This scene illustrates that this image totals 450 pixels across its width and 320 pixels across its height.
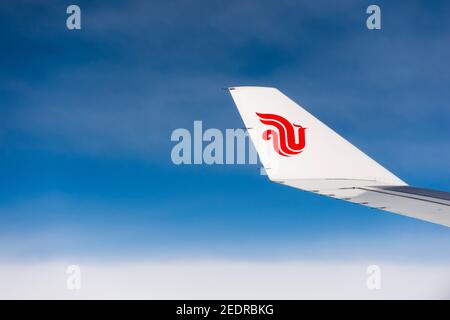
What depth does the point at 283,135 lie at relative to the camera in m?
8.00

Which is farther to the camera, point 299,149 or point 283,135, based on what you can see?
point 299,149

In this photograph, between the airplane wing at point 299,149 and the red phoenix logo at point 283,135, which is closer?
the airplane wing at point 299,149

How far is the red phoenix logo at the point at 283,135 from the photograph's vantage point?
8.01 m

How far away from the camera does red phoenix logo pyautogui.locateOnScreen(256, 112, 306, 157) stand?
26.3 feet

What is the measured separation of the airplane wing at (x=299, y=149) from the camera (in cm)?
779

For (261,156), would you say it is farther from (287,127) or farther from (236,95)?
(236,95)

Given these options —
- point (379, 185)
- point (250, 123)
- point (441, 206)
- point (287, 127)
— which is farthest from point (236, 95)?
point (441, 206)

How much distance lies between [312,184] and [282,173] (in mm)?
592

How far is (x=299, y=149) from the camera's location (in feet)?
26.7

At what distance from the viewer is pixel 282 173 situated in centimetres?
797

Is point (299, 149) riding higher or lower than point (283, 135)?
lower

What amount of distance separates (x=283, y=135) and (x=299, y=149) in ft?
1.38

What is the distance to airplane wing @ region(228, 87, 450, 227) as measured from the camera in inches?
307

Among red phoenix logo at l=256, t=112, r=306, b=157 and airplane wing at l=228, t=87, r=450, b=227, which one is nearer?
airplane wing at l=228, t=87, r=450, b=227
